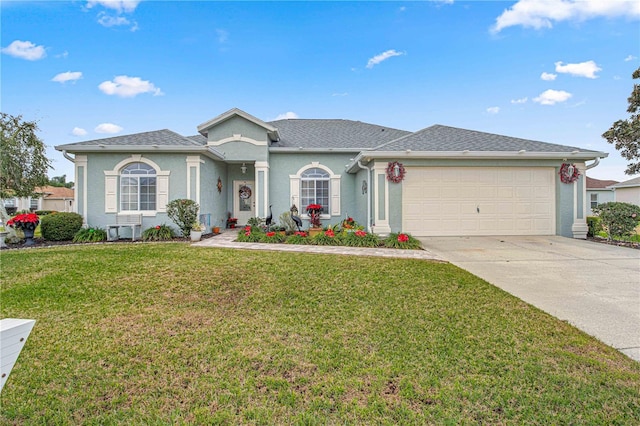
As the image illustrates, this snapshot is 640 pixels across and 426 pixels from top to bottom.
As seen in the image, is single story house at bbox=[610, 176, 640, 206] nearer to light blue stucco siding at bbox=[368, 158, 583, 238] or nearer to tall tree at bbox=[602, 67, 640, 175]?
tall tree at bbox=[602, 67, 640, 175]

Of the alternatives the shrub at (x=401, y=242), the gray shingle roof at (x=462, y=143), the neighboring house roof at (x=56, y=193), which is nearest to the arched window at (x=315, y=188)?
the gray shingle roof at (x=462, y=143)

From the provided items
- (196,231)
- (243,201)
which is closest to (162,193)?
(196,231)

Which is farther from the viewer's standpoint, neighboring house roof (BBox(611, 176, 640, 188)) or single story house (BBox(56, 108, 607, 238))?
neighboring house roof (BBox(611, 176, 640, 188))

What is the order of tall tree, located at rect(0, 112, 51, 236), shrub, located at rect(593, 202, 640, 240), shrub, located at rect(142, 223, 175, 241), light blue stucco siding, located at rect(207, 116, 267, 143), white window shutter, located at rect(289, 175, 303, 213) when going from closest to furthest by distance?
shrub, located at rect(593, 202, 640, 240) → shrub, located at rect(142, 223, 175, 241) → light blue stucco siding, located at rect(207, 116, 267, 143) → tall tree, located at rect(0, 112, 51, 236) → white window shutter, located at rect(289, 175, 303, 213)

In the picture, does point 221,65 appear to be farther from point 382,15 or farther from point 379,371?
point 379,371

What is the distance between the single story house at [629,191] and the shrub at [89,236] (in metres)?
31.3

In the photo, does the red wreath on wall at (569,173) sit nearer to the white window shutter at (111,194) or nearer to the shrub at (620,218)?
the shrub at (620,218)

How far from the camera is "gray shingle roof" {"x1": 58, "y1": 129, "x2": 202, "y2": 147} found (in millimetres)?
Result: 10758

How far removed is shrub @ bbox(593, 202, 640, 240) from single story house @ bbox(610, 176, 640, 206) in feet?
57.1

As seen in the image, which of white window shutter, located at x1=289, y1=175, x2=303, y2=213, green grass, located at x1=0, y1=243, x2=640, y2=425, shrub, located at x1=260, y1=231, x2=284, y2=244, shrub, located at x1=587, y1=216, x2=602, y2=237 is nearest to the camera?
green grass, located at x1=0, y1=243, x2=640, y2=425

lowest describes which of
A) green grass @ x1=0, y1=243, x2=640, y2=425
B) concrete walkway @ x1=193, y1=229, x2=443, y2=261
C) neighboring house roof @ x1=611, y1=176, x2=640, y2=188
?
green grass @ x1=0, y1=243, x2=640, y2=425

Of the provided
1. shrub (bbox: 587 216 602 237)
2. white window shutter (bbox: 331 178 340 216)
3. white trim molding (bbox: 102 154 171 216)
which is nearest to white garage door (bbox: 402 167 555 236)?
shrub (bbox: 587 216 602 237)

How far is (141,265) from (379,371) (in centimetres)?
547

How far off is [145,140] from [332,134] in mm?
8025
